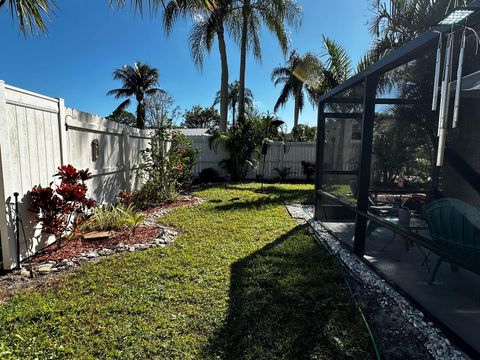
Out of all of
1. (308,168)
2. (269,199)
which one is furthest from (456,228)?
(308,168)

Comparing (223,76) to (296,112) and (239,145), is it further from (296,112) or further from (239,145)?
(296,112)

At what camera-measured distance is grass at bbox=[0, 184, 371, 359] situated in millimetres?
1945

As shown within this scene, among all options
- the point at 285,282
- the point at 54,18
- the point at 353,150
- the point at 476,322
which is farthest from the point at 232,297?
the point at 54,18

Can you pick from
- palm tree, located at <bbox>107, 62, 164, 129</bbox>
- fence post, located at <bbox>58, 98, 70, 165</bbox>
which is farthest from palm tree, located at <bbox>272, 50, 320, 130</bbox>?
fence post, located at <bbox>58, 98, 70, 165</bbox>

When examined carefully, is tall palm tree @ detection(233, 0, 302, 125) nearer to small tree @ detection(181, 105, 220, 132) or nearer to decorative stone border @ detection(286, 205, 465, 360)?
decorative stone border @ detection(286, 205, 465, 360)

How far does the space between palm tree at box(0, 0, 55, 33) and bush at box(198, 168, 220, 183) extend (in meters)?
8.61

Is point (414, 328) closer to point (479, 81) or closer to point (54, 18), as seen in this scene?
point (479, 81)

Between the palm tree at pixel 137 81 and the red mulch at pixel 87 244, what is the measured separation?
72.3 feet

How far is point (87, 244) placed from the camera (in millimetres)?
3994

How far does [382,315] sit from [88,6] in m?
5.17

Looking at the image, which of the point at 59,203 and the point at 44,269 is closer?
the point at 44,269

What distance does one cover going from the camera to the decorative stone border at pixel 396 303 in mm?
1950

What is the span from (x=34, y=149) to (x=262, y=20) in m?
11.3

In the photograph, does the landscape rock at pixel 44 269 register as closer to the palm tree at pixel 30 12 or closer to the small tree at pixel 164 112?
the palm tree at pixel 30 12
